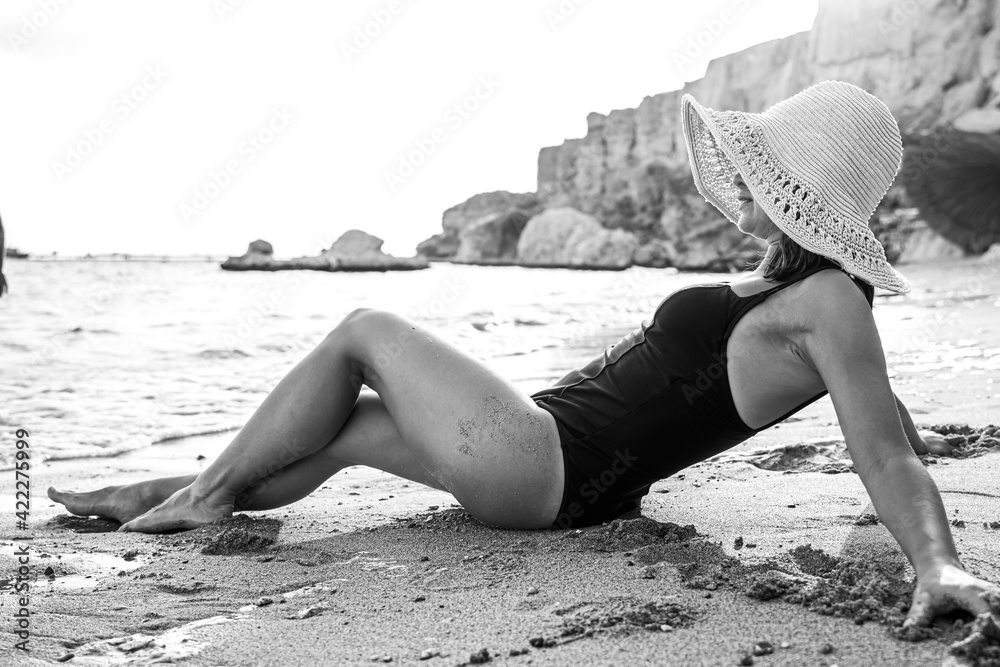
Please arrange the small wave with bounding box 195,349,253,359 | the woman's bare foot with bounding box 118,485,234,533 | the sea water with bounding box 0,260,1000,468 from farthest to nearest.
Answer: the small wave with bounding box 195,349,253,359 → the sea water with bounding box 0,260,1000,468 → the woman's bare foot with bounding box 118,485,234,533

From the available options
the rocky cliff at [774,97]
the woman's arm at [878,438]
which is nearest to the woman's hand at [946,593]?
the woman's arm at [878,438]

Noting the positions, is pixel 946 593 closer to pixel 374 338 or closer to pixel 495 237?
pixel 374 338

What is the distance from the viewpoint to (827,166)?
1381 millimetres

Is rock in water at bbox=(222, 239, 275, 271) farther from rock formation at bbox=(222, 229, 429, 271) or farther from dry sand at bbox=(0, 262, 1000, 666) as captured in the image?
dry sand at bbox=(0, 262, 1000, 666)

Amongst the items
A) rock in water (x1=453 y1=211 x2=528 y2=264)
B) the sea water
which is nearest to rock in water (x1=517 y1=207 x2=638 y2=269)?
rock in water (x1=453 y1=211 x2=528 y2=264)

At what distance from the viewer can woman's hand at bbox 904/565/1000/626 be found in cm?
106

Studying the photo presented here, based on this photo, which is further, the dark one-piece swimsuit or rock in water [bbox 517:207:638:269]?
rock in water [bbox 517:207:638:269]

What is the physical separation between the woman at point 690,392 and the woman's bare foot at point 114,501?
14cm

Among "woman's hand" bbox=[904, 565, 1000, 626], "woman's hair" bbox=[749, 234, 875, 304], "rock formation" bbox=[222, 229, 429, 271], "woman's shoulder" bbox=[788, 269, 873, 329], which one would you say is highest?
"rock formation" bbox=[222, 229, 429, 271]

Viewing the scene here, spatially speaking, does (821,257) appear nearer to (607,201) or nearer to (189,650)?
(189,650)

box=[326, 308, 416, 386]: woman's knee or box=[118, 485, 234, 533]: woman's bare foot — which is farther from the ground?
box=[326, 308, 416, 386]: woman's knee

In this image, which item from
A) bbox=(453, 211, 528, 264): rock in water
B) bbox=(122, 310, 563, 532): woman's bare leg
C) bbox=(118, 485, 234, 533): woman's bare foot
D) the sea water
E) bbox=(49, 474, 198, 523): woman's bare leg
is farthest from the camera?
bbox=(453, 211, 528, 264): rock in water

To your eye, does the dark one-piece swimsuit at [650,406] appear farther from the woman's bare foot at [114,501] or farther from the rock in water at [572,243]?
the rock in water at [572,243]

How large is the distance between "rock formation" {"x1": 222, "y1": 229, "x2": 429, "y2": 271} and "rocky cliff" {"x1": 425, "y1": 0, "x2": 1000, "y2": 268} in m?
12.7
